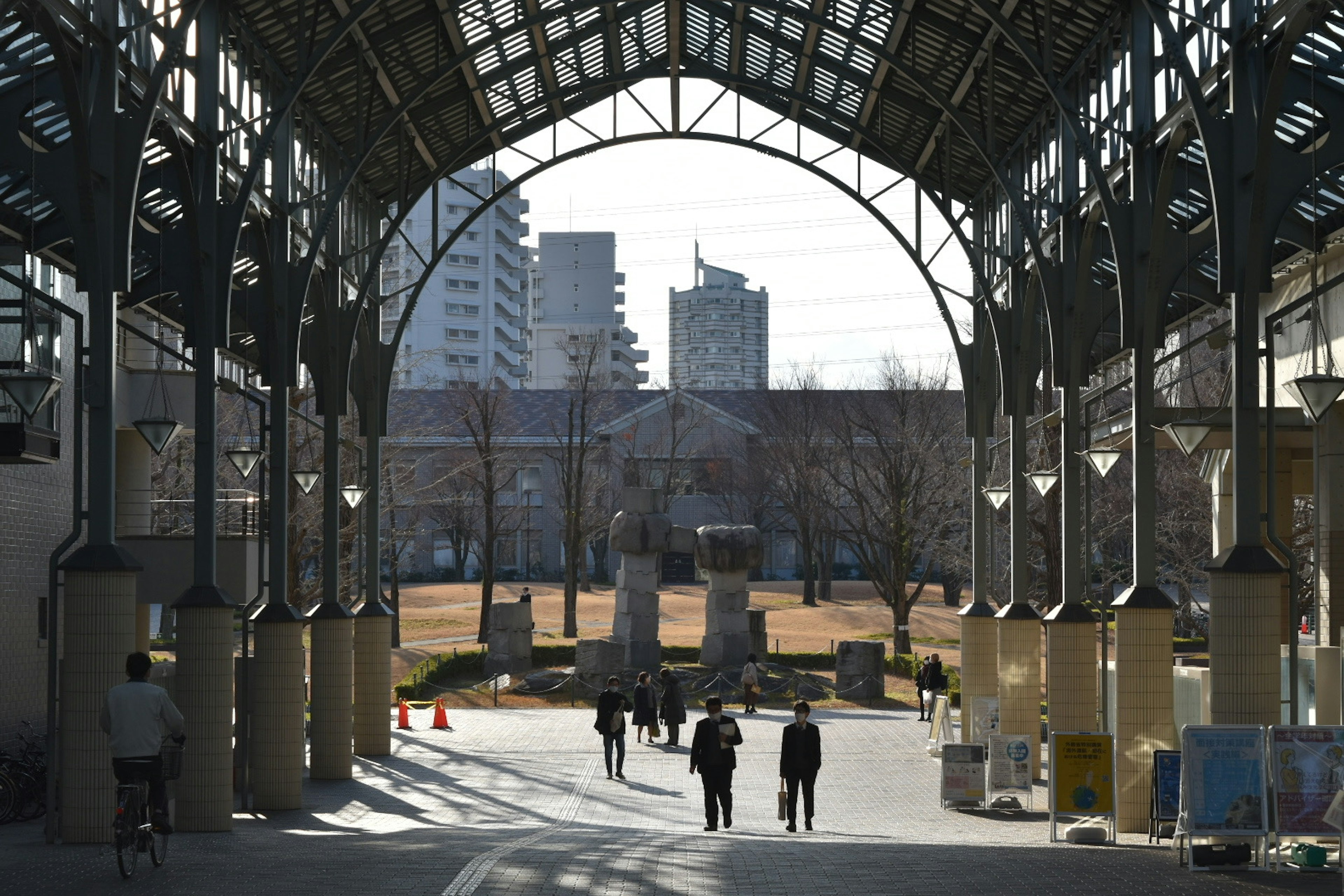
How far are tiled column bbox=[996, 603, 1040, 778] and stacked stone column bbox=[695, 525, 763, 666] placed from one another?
668 inches

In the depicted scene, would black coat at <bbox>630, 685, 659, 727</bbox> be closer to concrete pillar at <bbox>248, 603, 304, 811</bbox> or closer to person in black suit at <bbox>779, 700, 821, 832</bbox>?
concrete pillar at <bbox>248, 603, 304, 811</bbox>

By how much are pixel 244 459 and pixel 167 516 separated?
14.3 meters

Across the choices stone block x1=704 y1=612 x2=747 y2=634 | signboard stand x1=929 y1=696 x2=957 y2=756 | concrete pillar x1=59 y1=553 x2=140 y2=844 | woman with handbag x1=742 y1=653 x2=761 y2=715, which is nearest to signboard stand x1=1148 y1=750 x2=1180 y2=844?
signboard stand x1=929 y1=696 x2=957 y2=756

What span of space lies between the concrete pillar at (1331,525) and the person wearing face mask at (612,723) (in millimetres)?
11326

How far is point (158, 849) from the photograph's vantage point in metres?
12.9

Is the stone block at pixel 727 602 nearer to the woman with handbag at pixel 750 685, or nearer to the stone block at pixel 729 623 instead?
the stone block at pixel 729 623

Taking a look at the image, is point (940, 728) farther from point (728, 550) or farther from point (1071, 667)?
point (728, 550)

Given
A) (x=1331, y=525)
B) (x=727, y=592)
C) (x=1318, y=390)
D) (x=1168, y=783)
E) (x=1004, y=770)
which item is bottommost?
(x=1004, y=770)

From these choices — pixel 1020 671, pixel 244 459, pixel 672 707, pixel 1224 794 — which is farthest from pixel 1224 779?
pixel 672 707

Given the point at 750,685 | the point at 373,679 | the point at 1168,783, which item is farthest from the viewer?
the point at 750,685

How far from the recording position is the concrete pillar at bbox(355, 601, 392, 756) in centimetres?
2708

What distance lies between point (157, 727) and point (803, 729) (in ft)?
22.7

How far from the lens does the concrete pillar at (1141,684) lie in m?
17.7

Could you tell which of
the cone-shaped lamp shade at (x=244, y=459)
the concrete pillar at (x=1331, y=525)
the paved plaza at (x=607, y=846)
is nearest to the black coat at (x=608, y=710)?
the paved plaza at (x=607, y=846)
